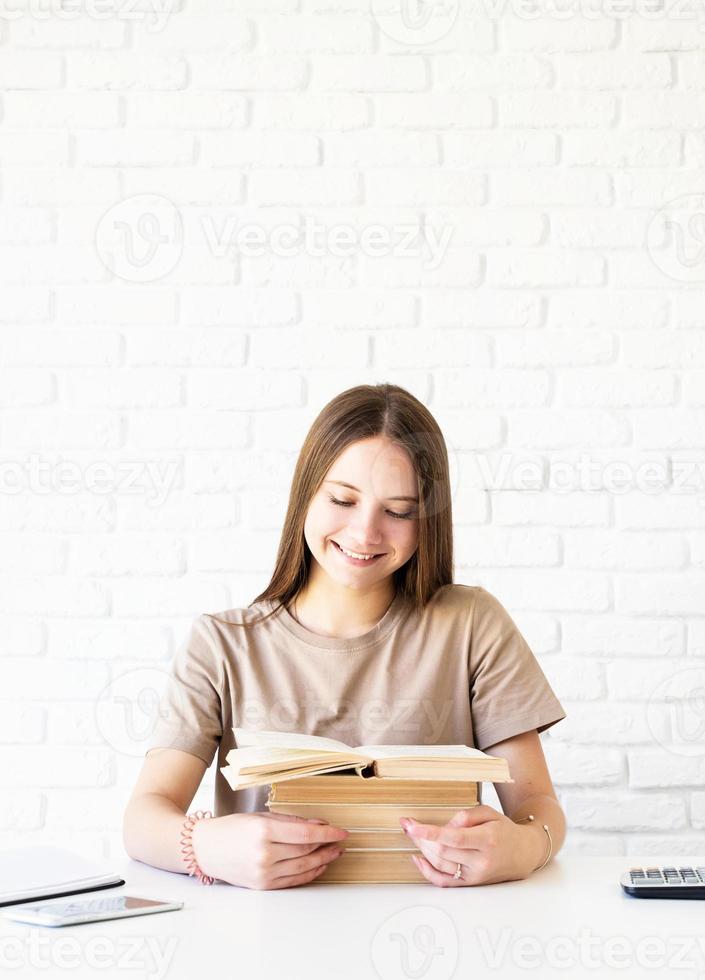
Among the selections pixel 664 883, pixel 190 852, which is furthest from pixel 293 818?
pixel 664 883

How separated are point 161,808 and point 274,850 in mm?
259

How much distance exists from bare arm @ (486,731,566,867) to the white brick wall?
585 mm

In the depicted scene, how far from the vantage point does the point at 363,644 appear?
1472 millimetres

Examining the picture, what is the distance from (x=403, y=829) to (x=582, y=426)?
112cm

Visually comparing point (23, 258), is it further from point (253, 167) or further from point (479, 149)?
point (479, 149)

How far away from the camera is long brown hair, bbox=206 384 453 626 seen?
145 cm

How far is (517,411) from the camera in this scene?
2.03 meters

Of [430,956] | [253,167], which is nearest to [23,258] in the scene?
[253,167]

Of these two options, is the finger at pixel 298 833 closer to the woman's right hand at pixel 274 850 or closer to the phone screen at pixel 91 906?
the woman's right hand at pixel 274 850

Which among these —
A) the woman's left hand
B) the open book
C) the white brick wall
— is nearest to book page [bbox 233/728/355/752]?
the open book

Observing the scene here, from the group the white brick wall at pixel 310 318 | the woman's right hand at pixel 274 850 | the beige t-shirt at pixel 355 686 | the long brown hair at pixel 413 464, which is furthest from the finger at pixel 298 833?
the white brick wall at pixel 310 318

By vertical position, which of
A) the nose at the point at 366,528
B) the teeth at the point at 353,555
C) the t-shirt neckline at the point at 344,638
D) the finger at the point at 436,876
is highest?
the nose at the point at 366,528

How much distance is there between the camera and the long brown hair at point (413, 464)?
145 cm

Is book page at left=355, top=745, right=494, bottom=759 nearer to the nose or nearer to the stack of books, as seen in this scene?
the stack of books
